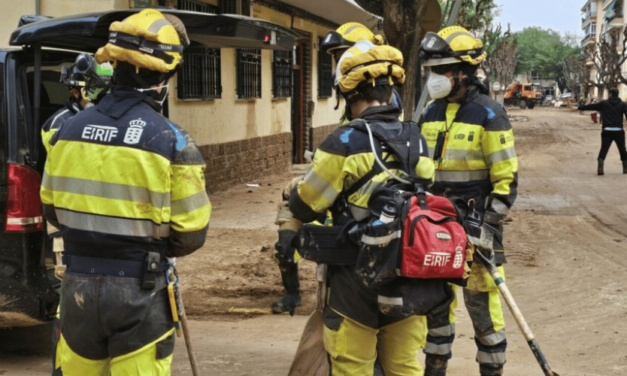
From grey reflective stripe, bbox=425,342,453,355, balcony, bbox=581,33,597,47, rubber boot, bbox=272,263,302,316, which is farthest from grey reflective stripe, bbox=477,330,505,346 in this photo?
balcony, bbox=581,33,597,47

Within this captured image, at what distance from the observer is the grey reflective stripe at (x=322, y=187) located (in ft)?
12.3

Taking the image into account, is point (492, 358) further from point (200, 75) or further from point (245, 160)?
point (245, 160)

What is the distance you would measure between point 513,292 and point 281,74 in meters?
A: 11.6

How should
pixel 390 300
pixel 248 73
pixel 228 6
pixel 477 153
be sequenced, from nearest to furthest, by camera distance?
pixel 390 300, pixel 477 153, pixel 228 6, pixel 248 73

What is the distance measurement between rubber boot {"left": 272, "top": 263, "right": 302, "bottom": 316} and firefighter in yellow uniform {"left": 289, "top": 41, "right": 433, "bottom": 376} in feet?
10.4

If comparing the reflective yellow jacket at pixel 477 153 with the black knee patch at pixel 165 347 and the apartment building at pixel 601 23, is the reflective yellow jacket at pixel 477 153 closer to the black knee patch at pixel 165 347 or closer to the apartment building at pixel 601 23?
the black knee patch at pixel 165 347

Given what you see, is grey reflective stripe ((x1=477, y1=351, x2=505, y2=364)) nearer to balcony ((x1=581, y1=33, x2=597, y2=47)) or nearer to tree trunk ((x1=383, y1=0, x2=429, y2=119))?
tree trunk ((x1=383, y1=0, x2=429, y2=119))

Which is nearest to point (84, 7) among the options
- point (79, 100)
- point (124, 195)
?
point (79, 100)

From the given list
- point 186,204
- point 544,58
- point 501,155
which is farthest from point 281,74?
point 544,58

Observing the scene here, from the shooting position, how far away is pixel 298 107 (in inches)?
821

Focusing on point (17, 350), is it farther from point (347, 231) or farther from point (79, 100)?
point (347, 231)

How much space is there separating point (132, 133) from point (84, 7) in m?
7.90

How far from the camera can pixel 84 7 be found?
34.7ft

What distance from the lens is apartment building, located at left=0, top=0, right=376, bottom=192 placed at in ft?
42.4
